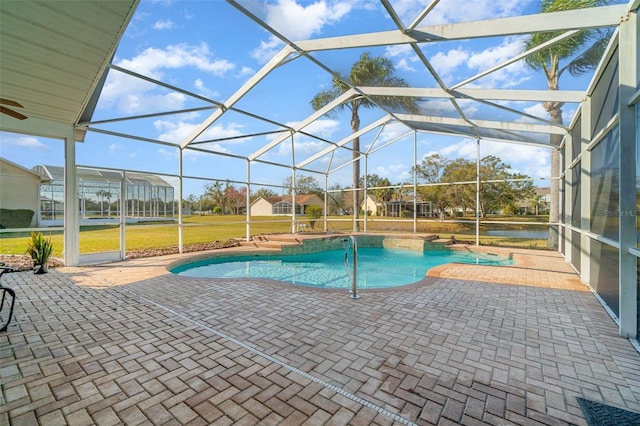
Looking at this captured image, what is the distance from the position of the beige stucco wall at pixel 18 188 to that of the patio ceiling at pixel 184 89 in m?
0.98

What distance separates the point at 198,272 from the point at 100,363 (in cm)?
509

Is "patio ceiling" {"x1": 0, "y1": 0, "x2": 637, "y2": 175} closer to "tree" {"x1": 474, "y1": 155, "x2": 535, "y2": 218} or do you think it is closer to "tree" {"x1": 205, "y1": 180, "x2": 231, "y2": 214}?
"tree" {"x1": 474, "y1": 155, "x2": 535, "y2": 218}

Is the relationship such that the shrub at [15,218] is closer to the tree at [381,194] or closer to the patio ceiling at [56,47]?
the patio ceiling at [56,47]

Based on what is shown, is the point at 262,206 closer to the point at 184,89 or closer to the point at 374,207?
the point at 374,207

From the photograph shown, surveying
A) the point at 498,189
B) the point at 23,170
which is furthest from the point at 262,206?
the point at 498,189

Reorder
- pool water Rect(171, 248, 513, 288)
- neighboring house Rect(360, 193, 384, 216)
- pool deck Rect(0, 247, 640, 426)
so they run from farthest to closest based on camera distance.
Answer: neighboring house Rect(360, 193, 384, 216)
pool water Rect(171, 248, 513, 288)
pool deck Rect(0, 247, 640, 426)

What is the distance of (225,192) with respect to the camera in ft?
79.3

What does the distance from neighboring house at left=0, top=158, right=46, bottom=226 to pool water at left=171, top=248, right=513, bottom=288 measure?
11.1ft

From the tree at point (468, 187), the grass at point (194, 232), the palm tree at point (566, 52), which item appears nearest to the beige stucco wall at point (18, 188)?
the grass at point (194, 232)

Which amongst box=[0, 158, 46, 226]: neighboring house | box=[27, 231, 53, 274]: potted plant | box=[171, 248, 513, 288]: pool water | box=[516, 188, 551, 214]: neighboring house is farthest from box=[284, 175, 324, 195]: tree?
box=[516, 188, 551, 214]: neighboring house

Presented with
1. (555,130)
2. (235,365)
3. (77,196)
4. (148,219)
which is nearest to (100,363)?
(235,365)

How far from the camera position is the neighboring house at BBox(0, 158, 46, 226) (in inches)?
235

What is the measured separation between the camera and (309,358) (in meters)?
2.62

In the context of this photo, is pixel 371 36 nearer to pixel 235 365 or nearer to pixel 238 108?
pixel 238 108
